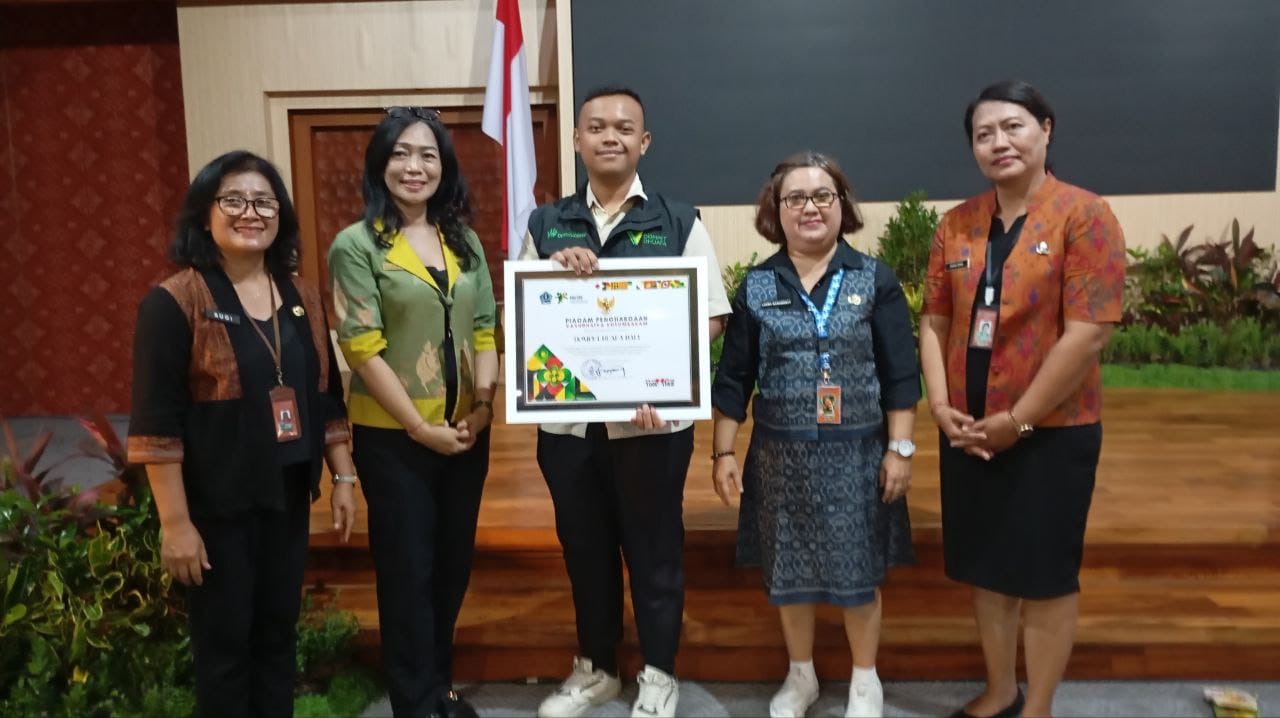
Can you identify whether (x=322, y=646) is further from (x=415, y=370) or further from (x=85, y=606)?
(x=415, y=370)

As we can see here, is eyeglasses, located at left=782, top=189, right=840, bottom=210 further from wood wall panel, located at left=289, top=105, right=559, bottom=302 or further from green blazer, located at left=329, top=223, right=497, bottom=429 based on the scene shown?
wood wall panel, located at left=289, top=105, right=559, bottom=302

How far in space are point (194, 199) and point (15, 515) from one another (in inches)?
40.3

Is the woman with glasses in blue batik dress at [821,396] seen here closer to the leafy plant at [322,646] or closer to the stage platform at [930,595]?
the stage platform at [930,595]

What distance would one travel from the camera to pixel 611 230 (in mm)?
1970

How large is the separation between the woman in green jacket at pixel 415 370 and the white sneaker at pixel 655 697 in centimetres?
50

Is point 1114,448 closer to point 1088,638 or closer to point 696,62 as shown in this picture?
point 1088,638

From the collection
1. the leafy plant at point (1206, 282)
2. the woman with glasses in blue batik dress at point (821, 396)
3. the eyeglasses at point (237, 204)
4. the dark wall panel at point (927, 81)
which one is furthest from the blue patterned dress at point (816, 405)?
the leafy plant at point (1206, 282)

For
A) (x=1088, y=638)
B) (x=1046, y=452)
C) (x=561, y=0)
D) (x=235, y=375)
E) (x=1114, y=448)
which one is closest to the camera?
(x=235, y=375)

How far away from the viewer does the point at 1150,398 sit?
459cm

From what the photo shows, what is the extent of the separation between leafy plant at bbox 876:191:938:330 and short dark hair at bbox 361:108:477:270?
11.8ft

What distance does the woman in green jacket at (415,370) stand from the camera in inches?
72.4

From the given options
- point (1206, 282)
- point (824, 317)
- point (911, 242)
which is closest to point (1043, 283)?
point (824, 317)

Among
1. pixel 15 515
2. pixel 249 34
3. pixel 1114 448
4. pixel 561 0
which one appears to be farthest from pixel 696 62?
pixel 15 515

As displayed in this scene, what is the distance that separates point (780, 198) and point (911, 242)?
3.36m
